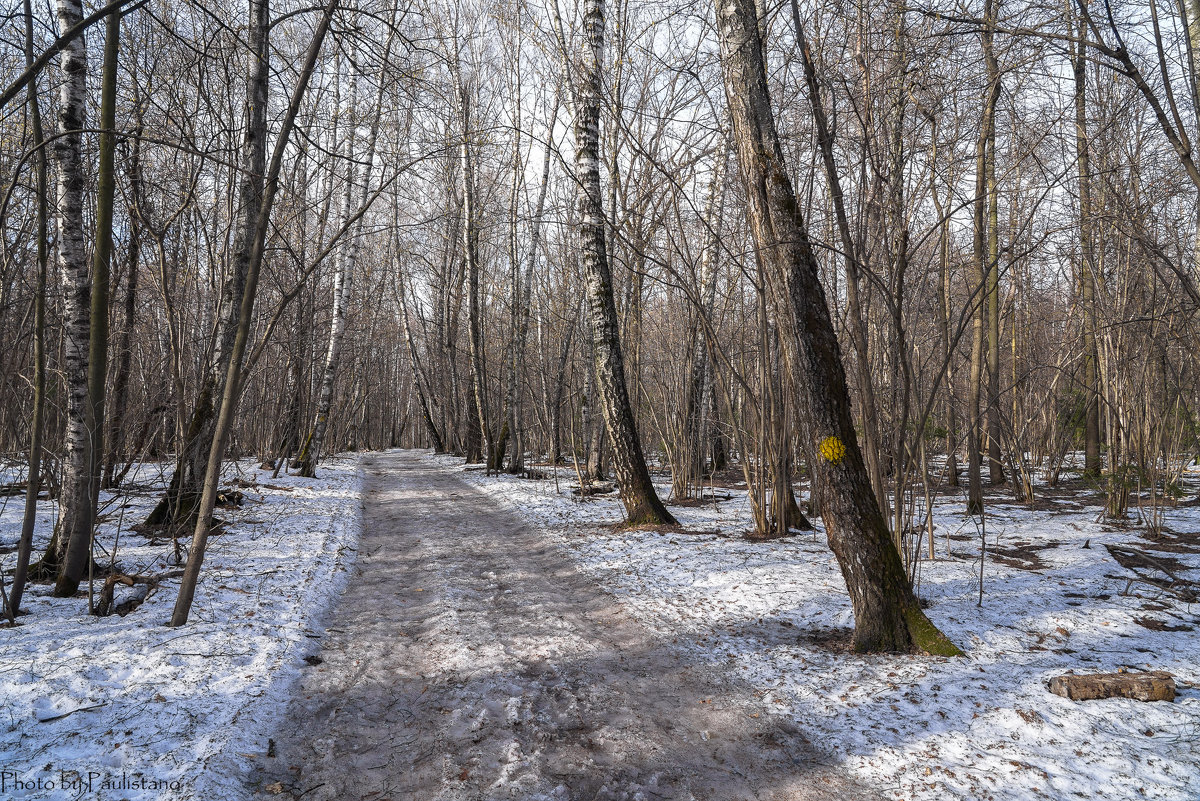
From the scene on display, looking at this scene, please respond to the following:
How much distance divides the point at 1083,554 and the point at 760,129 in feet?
16.7

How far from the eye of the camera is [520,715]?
10.1 feet

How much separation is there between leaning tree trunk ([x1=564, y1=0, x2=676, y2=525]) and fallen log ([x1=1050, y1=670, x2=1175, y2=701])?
5.00 m

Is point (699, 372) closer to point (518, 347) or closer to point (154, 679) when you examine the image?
point (518, 347)

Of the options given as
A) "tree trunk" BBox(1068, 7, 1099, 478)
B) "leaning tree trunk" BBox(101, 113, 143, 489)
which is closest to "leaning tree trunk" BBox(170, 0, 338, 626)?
"leaning tree trunk" BBox(101, 113, 143, 489)

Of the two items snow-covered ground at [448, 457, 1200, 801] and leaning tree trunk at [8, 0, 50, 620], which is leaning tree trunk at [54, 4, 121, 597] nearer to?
leaning tree trunk at [8, 0, 50, 620]

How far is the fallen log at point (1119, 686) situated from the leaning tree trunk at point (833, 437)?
2.19 feet

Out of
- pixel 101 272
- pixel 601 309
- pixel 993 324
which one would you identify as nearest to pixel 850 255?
pixel 601 309

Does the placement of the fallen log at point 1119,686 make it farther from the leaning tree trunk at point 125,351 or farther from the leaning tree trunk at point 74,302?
the leaning tree trunk at point 125,351

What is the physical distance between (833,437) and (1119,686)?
5.94ft

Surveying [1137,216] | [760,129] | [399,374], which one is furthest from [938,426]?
[399,374]

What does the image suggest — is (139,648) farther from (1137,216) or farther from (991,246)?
(991,246)

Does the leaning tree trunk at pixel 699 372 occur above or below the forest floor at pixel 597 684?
above

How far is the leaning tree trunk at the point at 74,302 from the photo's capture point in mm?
4523

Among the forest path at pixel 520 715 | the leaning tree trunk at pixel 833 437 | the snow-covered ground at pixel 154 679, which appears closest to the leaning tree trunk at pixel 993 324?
the leaning tree trunk at pixel 833 437
